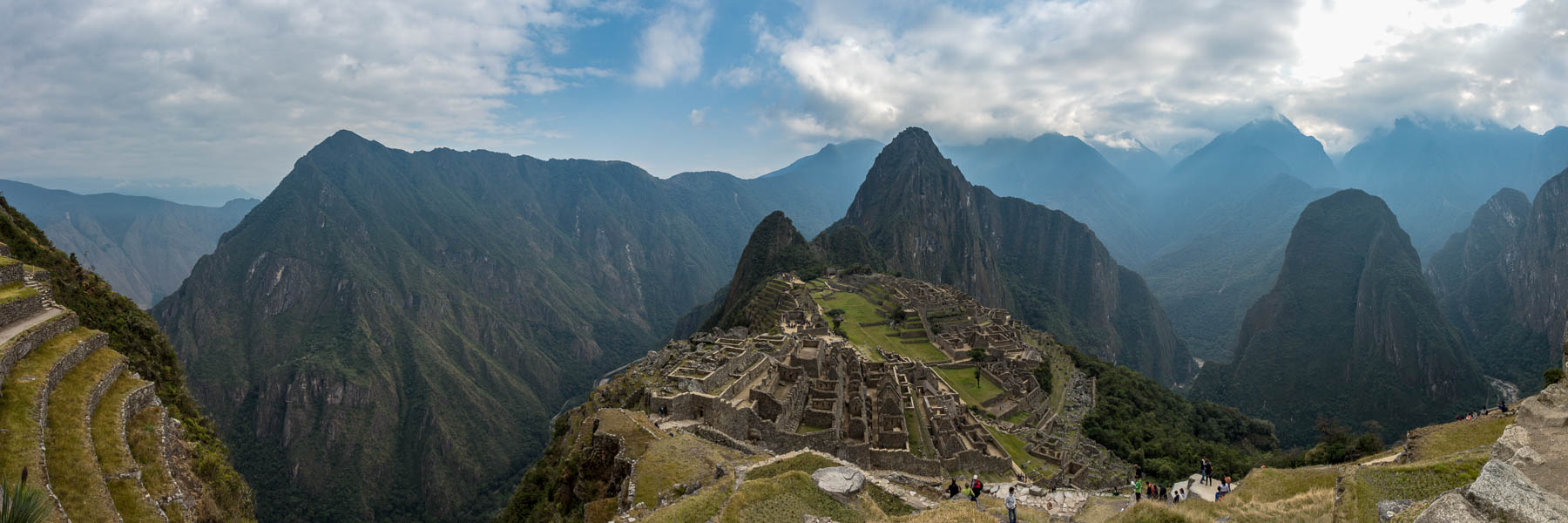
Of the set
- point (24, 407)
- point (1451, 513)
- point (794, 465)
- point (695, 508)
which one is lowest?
point (794, 465)

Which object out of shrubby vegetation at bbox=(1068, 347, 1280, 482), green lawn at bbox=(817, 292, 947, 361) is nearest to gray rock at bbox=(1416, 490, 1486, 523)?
shrubby vegetation at bbox=(1068, 347, 1280, 482)

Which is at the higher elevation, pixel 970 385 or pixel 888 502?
pixel 888 502

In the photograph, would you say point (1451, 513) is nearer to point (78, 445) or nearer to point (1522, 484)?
point (1522, 484)

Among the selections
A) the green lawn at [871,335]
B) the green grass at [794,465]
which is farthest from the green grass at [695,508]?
the green lawn at [871,335]

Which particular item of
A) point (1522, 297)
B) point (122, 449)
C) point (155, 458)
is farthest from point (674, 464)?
point (1522, 297)

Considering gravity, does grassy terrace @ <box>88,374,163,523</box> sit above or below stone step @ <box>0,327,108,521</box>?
below

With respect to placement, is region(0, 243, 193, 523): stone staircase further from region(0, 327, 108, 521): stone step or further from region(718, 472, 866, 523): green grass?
region(718, 472, 866, 523): green grass
